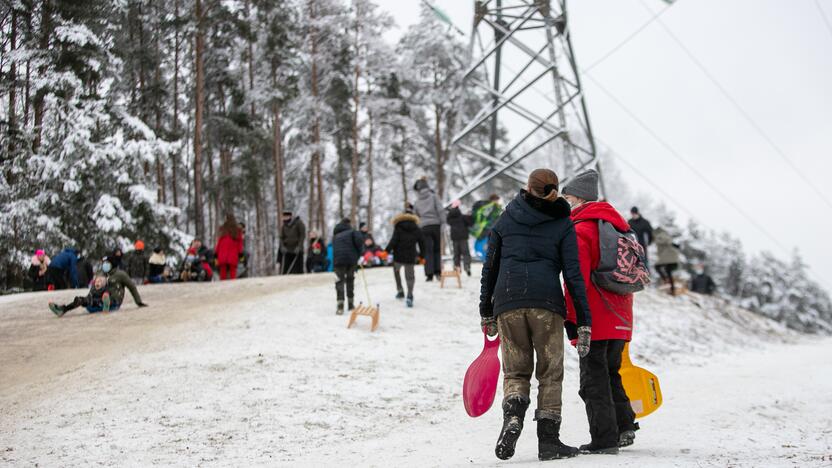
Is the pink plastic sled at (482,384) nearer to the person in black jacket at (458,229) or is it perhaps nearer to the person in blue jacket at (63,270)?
the person in black jacket at (458,229)

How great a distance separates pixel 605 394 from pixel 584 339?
485 millimetres

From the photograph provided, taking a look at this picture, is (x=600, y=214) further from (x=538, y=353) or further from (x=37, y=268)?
(x=37, y=268)

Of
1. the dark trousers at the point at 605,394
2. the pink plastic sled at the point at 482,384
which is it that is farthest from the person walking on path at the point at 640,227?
the pink plastic sled at the point at 482,384

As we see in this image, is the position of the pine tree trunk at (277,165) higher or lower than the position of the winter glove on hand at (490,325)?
higher

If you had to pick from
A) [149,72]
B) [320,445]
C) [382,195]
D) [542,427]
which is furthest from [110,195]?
[382,195]

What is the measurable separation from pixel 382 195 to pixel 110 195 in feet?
85.2

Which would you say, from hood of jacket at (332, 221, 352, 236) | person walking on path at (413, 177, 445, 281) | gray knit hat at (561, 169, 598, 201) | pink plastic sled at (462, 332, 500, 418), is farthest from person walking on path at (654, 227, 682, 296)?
pink plastic sled at (462, 332, 500, 418)

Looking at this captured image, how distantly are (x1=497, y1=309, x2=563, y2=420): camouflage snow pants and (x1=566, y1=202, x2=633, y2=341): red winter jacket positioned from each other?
1.01ft

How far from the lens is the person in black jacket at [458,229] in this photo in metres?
14.1

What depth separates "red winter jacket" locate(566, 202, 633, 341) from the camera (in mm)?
4328

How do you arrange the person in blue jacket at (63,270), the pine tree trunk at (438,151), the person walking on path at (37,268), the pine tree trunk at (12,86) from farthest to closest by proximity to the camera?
the pine tree trunk at (438,151)
the person in blue jacket at (63,270)
the person walking on path at (37,268)
the pine tree trunk at (12,86)

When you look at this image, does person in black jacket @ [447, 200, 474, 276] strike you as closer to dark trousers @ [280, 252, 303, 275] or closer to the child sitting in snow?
dark trousers @ [280, 252, 303, 275]

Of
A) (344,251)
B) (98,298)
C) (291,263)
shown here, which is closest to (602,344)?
(344,251)

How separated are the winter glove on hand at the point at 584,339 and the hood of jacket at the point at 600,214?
86 centimetres
